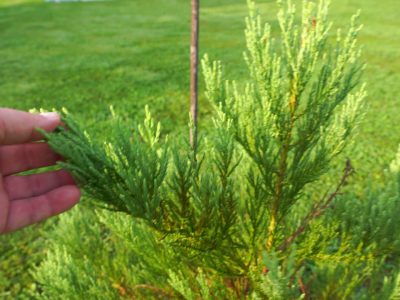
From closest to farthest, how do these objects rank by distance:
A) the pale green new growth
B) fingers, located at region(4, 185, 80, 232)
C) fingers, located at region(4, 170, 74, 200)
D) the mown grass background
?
the pale green new growth < fingers, located at region(4, 185, 80, 232) < fingers, located at region(4, 170, 74, 200) < the mown grass background

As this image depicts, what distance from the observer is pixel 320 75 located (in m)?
1.75

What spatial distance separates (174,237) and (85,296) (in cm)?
94

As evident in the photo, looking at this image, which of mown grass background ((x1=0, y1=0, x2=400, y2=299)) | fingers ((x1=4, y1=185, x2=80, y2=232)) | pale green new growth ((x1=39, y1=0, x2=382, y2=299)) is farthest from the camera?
mown grass background ((x1=0, y1=0, x2=400, y2=299))

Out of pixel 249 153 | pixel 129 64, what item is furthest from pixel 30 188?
pixel 129 64

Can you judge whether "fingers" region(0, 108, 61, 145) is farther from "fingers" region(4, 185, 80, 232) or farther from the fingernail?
"fingers" region(4, 185, 80, 232)

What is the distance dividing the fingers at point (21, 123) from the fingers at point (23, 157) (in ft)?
0.71

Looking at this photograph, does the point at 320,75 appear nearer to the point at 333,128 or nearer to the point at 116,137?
the point at 333,128

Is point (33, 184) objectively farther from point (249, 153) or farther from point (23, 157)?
point (249, 153)

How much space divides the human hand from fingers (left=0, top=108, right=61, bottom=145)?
61 mm

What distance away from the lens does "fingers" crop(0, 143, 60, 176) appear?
219 cm

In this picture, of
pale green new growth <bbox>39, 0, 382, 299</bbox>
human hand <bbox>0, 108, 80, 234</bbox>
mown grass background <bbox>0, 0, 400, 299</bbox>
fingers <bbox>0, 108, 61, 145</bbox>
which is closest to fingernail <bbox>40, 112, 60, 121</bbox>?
fingers <bbox>0, 108, 61, 145</bbox>

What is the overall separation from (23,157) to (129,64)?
12.2 meters

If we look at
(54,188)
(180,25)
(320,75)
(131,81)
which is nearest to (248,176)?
A: (320,75)

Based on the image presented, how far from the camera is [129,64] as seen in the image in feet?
45.8
